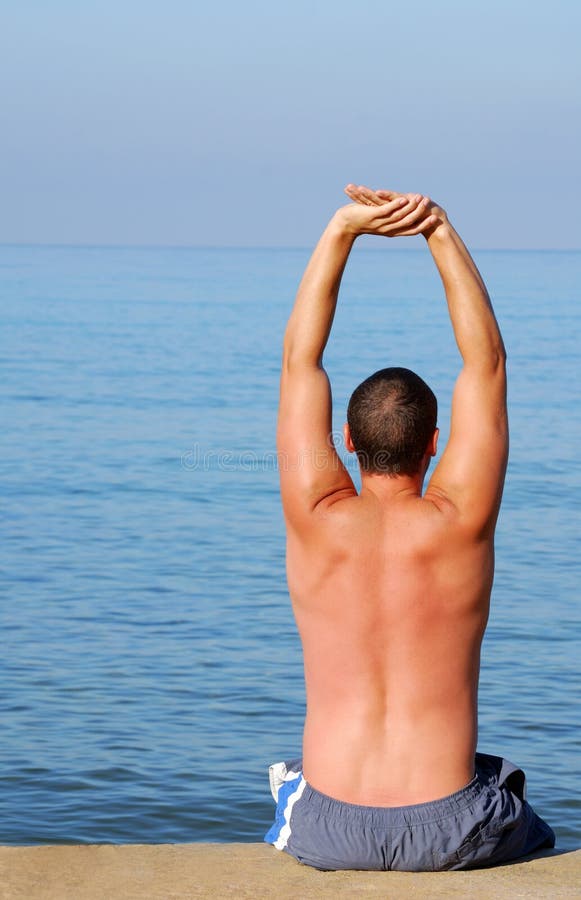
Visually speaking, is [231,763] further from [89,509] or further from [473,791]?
[89,509]

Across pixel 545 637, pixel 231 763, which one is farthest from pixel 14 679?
pixel 545 637

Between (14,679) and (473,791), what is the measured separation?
5283mm

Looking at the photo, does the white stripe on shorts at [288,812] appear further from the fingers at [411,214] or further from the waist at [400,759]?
the fingers at [411,214]

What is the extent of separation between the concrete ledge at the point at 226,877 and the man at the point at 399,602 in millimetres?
67

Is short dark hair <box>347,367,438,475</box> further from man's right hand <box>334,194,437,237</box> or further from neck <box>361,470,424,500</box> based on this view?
man's right hand <box>334,194,437,237</box>

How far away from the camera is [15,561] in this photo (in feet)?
36.9

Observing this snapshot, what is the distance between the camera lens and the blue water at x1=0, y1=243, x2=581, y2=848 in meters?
6.55

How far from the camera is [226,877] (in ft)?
10.3

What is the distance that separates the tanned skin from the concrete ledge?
0.20 meters

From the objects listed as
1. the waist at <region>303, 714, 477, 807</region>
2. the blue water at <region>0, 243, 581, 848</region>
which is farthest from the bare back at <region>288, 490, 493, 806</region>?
the blue water at <region>0, 243, 581, 848</region>

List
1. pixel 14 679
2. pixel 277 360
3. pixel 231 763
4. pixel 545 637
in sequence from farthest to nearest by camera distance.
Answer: pixel 277 360, pixel 545 637, pixel 14 679, pixel 231 763

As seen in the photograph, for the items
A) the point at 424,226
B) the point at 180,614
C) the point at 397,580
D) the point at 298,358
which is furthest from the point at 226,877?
the point at 180,614

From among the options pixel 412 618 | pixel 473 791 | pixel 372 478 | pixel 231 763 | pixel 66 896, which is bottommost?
pixel 231 763

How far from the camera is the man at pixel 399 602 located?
10.2ft
